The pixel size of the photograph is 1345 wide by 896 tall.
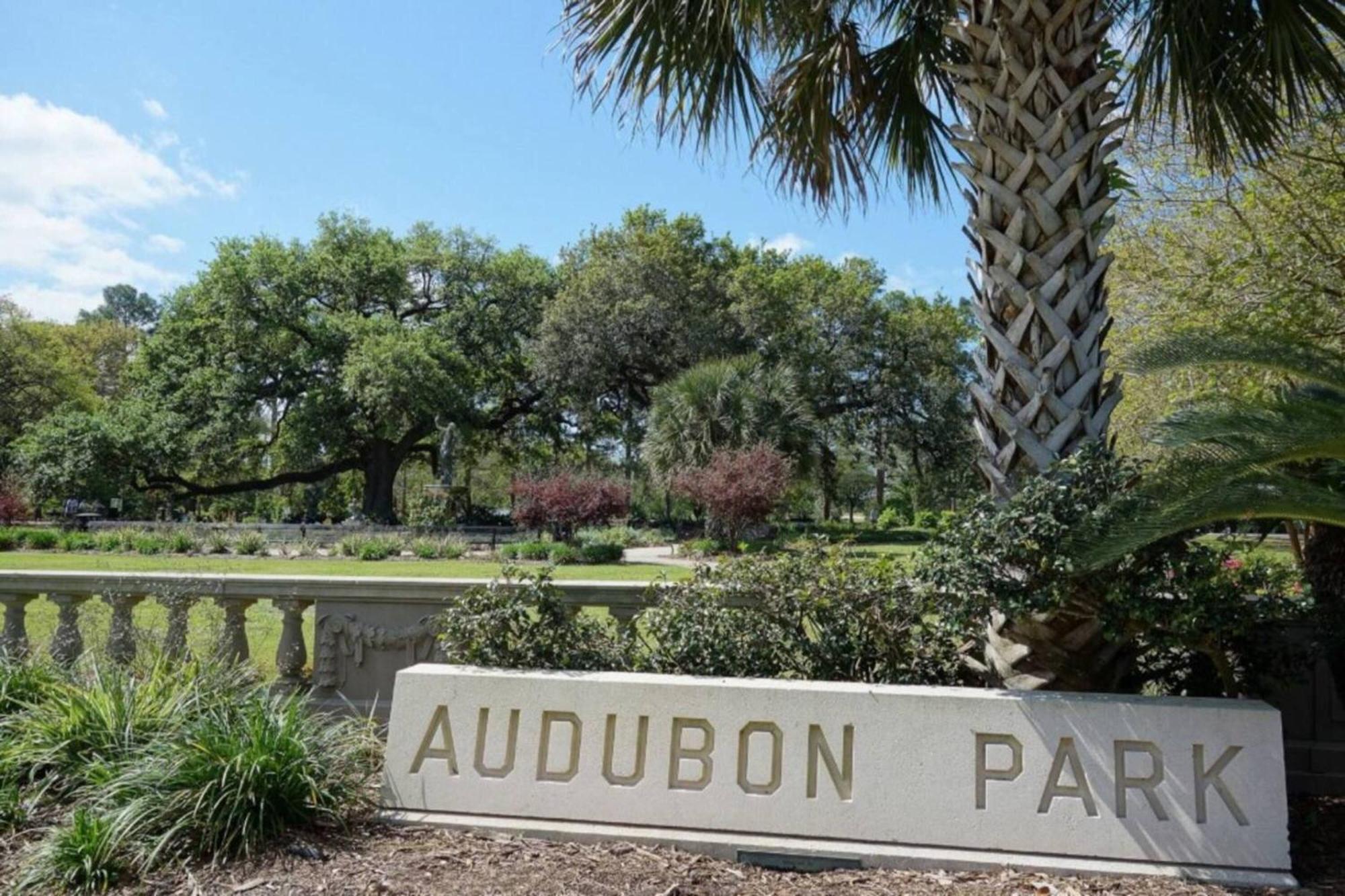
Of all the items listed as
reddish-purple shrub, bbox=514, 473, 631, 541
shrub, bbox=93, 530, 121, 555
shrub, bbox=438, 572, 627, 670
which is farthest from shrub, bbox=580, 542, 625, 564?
shrub, bbox=438, 572, 627, 670

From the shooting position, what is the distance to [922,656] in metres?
4.82

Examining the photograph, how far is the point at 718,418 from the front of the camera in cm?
2498

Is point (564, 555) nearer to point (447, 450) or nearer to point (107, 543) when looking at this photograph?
point (447, 450)

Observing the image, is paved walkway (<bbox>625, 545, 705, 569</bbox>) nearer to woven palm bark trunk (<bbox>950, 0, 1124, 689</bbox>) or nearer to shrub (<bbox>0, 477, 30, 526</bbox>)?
woven palm bark trunk (<bbox>950, 0, 1124, 689</bbox>)

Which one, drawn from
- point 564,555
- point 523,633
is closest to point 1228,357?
point 523,633

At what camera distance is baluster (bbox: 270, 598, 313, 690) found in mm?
6043

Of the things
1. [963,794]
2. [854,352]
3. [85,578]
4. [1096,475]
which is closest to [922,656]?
[963,794]

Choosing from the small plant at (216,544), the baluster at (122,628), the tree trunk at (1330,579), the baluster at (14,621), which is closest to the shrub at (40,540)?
the small plant at (216,544)

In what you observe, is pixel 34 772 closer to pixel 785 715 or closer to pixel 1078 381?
pixel 785 715

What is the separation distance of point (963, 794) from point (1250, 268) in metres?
9.38

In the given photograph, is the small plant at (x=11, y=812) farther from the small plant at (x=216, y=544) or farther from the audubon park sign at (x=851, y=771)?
the small plant at (x=216, y=544)

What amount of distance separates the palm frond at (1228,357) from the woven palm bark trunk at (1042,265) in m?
0.32

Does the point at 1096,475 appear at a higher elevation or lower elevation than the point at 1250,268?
lower

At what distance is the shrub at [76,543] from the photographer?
2302 centimetres
